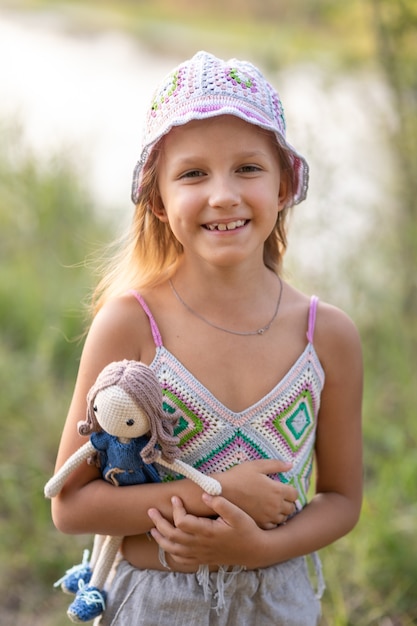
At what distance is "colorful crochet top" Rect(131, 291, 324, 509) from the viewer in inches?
72.3

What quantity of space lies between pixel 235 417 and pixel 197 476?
0.55 feet

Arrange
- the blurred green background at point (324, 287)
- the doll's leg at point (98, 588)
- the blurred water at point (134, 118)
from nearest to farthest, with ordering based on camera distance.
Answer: the doll's leg at point (98, 588), the blurred green background at point (324, 287), the blurred water at point (134, 118)

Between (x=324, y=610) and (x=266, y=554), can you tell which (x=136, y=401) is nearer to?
(x=266, y=554)

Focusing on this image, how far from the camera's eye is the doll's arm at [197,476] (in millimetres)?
1737

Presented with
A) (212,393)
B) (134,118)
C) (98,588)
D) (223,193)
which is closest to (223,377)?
(212,393)

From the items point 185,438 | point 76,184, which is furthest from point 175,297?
point 76,184

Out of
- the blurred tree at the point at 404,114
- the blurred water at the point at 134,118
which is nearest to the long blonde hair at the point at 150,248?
the blurred water at the point at 134,118

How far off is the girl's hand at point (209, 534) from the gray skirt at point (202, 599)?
77 mm

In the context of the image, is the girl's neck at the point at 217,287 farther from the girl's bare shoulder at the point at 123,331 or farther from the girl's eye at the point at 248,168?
the girl's eye at the point at 248,168

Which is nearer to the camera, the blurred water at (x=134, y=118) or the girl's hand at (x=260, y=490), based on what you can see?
the girl's hand at (x=260, y=490)

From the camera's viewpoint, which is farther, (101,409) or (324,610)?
(324,610)

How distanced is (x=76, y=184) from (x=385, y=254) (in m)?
1.83

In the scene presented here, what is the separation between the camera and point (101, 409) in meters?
1.66

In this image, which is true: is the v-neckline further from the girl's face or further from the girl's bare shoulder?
the girl's face
